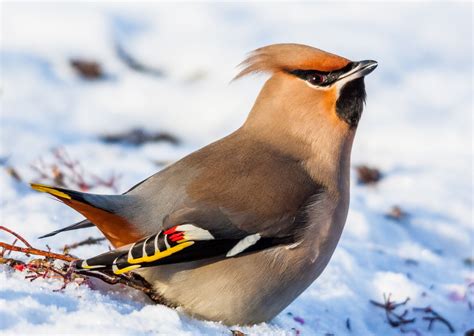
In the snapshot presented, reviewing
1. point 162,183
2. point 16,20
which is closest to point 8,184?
point 162,183

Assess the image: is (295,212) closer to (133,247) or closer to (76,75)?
(133,247)

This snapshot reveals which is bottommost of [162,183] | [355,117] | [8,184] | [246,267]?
[8,184]

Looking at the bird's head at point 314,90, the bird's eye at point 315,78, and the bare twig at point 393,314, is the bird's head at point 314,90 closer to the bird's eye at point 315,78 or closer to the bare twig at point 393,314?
the bird's eye at point 315,78

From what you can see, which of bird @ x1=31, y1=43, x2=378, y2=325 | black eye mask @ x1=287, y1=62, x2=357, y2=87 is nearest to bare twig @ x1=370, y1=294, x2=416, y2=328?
bird @ x1=31, y1=43, x2=378, y2=325

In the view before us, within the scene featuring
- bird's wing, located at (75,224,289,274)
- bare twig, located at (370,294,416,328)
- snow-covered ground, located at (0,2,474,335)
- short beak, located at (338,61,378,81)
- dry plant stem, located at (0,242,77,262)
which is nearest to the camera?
bird's wing, located at (75,224,289,274)

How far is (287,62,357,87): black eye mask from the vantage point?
412 centimetres

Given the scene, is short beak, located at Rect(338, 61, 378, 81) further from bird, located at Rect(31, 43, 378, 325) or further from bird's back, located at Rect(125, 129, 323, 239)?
bird's back, located at Rect(125, 129, 323, 239)

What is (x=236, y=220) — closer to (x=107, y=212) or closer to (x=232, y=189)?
(x=232, y=189)

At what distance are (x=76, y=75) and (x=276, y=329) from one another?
4.53 m

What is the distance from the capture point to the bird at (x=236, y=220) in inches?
136

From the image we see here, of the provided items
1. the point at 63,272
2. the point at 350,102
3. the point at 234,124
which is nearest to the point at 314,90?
the point at 350,102

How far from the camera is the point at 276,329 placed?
3.80 meters

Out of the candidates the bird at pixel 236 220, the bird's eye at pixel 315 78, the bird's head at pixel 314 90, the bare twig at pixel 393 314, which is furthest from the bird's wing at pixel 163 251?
the bare twig at pixel 393 314

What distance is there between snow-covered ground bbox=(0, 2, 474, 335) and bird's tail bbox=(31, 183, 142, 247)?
23 cm
